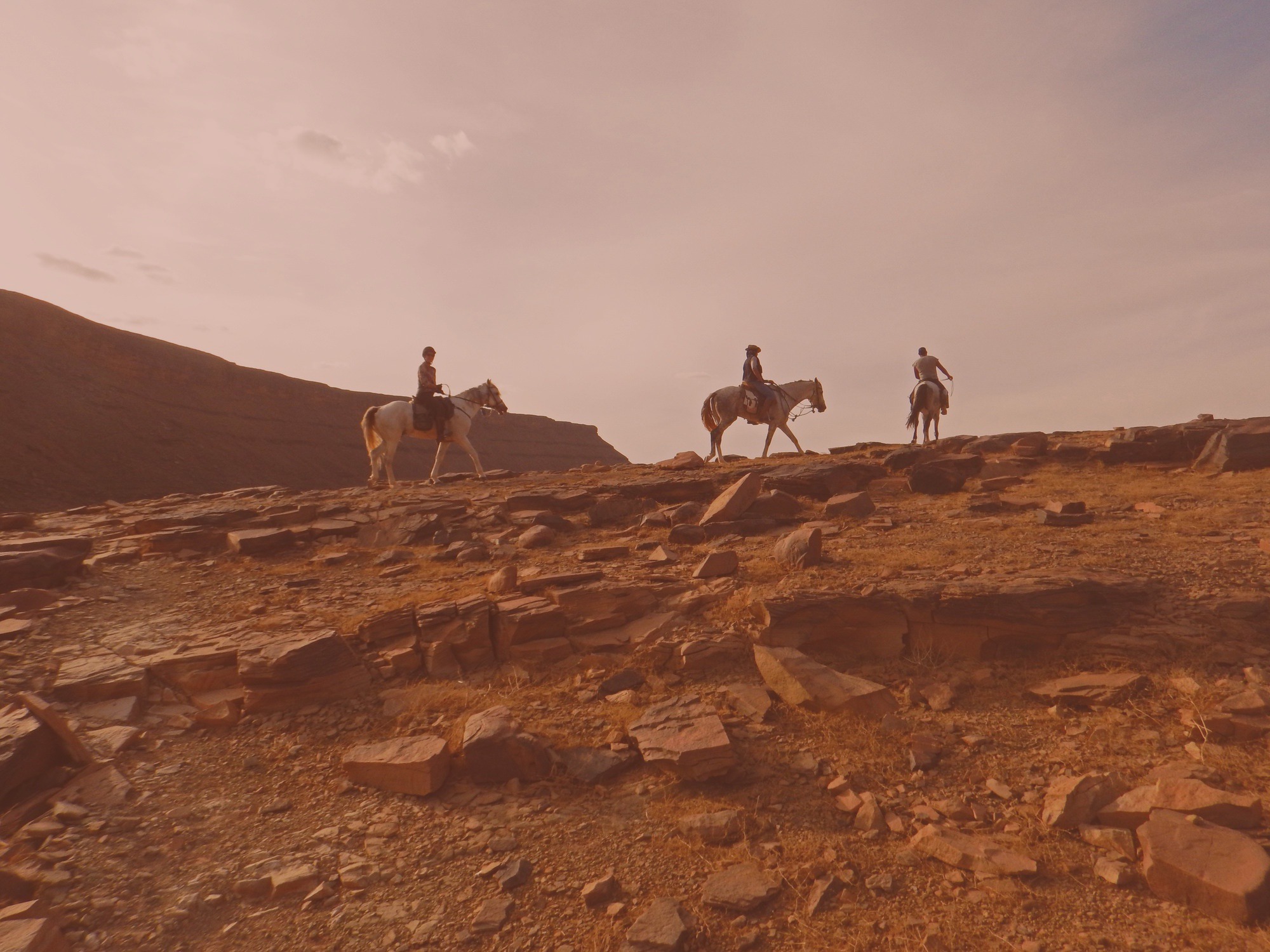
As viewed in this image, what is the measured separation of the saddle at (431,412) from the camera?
16.7 metres

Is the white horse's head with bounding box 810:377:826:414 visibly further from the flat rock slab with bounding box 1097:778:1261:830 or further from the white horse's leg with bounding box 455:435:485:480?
the flat rock slab with bounding box 1097:778:1261:830

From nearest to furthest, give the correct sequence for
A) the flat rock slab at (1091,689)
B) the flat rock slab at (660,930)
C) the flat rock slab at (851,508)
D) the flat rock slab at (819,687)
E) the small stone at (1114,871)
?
the flat rock slab at (660,930) < the small stone at (1114,871) < the flat rock slab at (1091,689) < the flat rock slab at (819,687) < the flat rock slab at (851,508)

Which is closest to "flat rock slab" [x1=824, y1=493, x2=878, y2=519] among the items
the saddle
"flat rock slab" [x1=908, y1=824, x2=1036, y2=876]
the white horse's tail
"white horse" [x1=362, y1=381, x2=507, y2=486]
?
"flat rock slab" [x1=908, y1=824, x2=1036, y2=876]

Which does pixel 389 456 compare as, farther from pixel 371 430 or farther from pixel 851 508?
pixel 851 508

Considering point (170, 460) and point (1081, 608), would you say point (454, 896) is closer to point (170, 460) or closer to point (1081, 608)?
point (1081, 608)

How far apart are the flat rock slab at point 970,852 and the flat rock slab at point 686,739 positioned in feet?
4.38

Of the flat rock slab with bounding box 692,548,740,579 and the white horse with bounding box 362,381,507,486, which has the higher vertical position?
the white horse with bounding box 362,381,507,486

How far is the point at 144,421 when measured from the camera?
32.1 meters

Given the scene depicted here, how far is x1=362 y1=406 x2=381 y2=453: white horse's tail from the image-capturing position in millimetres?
17703

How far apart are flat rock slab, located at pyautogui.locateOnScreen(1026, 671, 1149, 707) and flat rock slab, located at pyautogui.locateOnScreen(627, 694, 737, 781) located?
8.87 ft

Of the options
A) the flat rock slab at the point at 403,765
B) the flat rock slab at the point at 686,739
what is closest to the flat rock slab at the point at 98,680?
the flat rock slab at the point at 403,765

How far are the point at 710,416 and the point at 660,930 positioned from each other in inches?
662

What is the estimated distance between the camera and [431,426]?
1711 centimetres

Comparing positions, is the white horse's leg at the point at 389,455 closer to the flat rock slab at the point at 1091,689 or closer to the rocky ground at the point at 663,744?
the rocky ground at the point at 663,744
